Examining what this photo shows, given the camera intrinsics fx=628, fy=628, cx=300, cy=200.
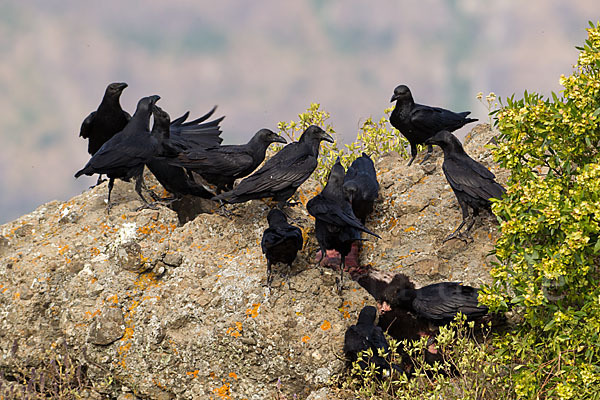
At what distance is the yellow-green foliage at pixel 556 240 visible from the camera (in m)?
4.92

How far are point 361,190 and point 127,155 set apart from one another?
2833mm

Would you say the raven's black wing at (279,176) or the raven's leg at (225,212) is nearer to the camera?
the raven's black wing at (279,176)

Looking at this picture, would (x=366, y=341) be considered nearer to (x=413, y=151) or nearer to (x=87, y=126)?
(x=413, y=151)

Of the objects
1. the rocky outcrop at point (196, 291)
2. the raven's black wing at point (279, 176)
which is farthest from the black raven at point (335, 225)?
the raven's black wing at point (279, 176)

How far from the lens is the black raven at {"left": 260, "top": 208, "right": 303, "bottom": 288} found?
619 cm

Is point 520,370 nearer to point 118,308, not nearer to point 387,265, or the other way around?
point 387,265

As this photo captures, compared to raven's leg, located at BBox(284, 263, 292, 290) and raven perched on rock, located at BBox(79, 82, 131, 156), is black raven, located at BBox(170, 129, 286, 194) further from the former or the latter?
raven perched on rock, located at BBox(79, 82, 131, 156)

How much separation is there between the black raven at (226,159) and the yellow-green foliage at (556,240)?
3090 millimetres

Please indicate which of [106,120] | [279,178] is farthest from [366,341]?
[106,120]

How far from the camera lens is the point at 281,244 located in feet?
20.4

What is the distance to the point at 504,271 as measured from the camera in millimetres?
5383

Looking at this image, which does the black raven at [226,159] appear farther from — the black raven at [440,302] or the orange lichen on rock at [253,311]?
the black raven at [440,302]

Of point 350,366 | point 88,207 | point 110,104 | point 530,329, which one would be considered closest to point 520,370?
point 530,329

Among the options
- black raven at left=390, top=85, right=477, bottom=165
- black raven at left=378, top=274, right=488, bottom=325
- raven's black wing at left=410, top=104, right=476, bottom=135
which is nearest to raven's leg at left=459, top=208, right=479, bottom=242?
black raven at left=378, top=274, right=488, bottom=325
